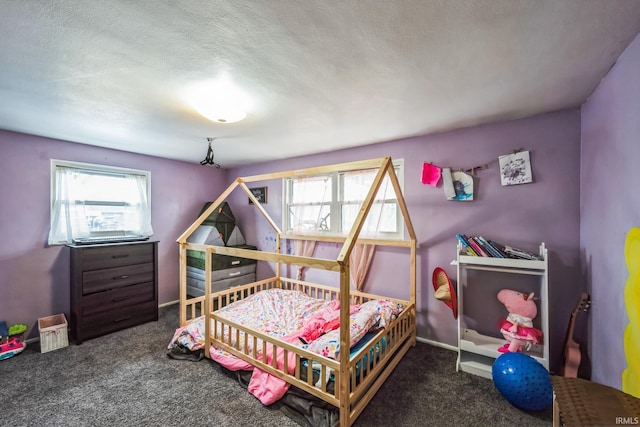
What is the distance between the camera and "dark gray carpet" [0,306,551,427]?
167cm

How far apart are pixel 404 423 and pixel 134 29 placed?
2.71 meters

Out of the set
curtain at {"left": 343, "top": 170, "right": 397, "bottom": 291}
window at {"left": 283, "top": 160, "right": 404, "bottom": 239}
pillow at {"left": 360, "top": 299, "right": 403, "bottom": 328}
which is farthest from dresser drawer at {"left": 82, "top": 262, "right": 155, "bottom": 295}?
pillow at {"left": 360, "top": 299, "right": 403, "bottom": 328}

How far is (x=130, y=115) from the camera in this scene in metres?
2.20

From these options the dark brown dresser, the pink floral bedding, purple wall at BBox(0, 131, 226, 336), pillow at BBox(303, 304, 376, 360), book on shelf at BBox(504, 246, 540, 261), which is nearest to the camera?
pillow at BBox(303, 304, 376, 360)

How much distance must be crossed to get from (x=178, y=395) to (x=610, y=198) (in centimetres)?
331

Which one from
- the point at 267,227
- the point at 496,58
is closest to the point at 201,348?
the point at 267,227

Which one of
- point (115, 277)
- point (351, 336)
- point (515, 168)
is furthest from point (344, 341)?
point (115, 277)

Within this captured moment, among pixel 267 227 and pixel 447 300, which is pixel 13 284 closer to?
pixel 267 227

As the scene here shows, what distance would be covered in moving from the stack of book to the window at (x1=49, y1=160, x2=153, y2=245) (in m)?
4.10

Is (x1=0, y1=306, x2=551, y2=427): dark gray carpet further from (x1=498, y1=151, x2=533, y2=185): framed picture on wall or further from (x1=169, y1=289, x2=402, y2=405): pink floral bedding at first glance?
(x1=498, y1=151, x2=533, y2=185): framed picture on wall

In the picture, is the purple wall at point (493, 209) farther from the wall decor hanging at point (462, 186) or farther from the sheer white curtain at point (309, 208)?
the sheer white curtain at point (309, 208)

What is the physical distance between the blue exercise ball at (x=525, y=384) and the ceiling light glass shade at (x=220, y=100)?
273cm

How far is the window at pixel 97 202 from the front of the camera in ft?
9.66

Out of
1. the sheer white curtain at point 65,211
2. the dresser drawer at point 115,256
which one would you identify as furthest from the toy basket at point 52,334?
the sheer white curtain at point 65,211
